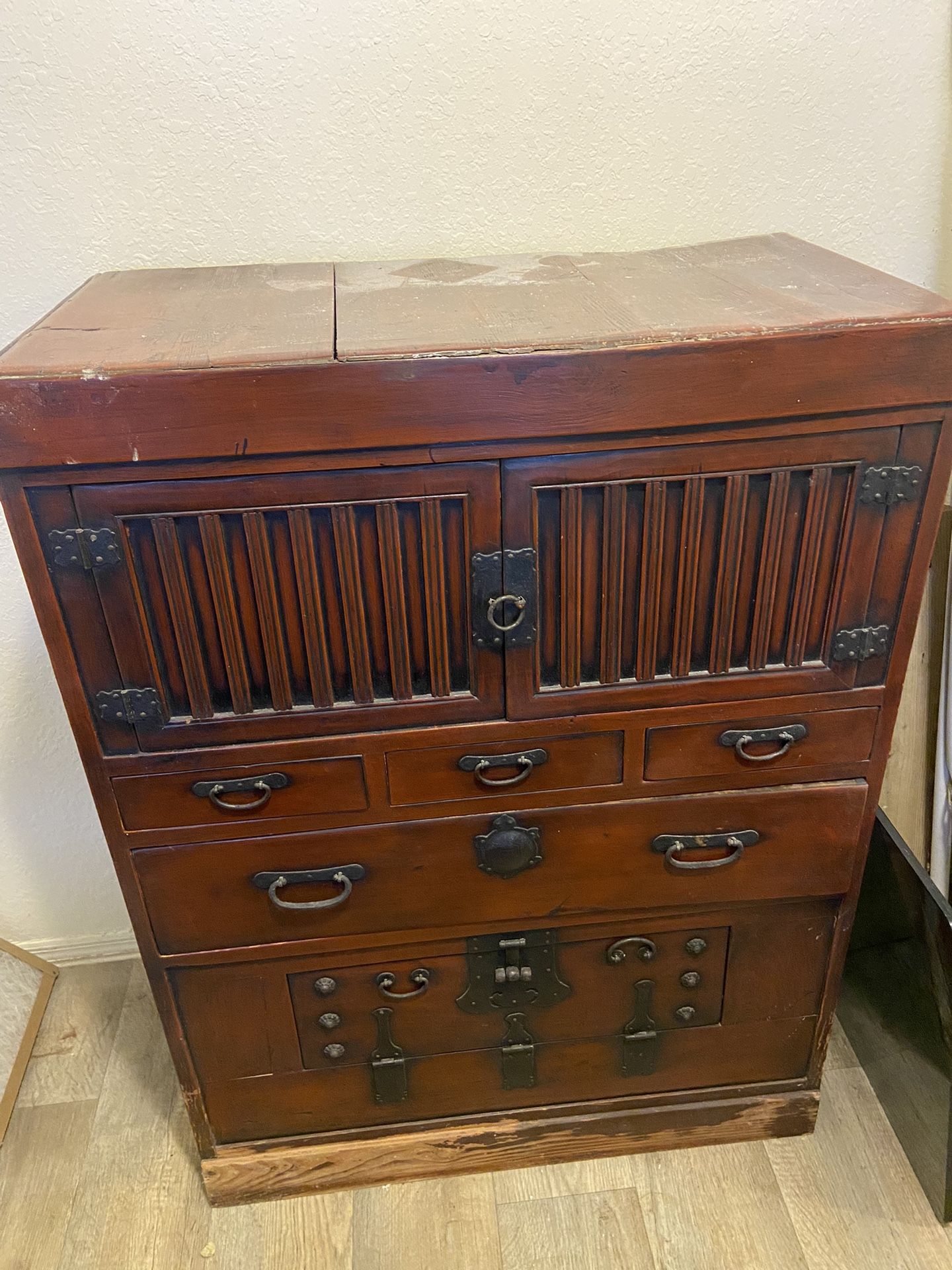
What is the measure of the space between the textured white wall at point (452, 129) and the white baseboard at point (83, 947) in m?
1.12

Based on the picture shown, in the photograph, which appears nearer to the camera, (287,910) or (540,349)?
(540,349)

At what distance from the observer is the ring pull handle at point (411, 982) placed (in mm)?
1277

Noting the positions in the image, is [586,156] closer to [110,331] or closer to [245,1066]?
[110,331]

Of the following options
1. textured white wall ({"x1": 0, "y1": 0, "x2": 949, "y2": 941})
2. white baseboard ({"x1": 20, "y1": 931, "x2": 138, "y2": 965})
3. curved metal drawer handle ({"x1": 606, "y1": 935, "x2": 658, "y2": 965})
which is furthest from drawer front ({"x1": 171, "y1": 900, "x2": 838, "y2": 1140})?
textured white wall ({"x1": 0, "y1": 0, "x2": 949, "y2": 941})

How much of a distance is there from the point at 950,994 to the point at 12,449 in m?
1.34

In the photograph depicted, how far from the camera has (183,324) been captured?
0.99 meters

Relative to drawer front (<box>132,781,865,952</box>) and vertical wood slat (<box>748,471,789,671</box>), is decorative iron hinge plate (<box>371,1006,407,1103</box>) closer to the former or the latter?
drawer front (<box>132,781,865,952</box>)

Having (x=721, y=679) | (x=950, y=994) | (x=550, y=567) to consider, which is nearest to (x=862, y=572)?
(x=721, y=679)

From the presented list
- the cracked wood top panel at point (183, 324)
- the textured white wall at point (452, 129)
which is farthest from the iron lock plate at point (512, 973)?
the textured white wall at point (452, 129)

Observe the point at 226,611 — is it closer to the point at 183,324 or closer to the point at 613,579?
the point at 183,324

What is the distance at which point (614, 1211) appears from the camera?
139 cm

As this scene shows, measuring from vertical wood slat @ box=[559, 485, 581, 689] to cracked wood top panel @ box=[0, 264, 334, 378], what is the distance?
29 cm

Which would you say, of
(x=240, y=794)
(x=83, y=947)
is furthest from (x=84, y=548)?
(x=83, y=947)

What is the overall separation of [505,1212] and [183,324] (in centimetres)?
130
